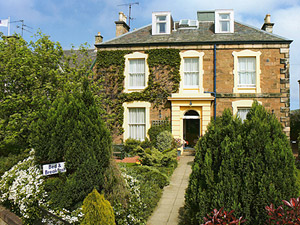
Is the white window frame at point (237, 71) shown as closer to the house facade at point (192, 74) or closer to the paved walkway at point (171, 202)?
the house facade at point (192, 74)

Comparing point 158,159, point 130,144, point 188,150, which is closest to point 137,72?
point 130,144

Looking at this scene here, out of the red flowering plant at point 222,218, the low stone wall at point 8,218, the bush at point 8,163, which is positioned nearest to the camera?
the red flowering plant at point 222,218

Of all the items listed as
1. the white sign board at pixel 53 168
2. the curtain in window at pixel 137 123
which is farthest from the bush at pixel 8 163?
the curtain in window at pixel 137 123

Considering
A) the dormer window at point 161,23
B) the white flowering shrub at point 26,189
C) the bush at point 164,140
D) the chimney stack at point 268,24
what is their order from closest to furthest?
the white flowering shrub at point 26,189 → the bush at point 164,140 → the dormer window at point 161,23 → the chimney stack at point 268,24

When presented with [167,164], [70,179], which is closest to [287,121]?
[167,164]

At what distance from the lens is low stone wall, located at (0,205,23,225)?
6.47 m

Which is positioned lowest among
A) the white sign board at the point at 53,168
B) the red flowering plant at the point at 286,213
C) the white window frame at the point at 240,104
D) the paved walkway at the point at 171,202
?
the paved walkway at the point at 171,202

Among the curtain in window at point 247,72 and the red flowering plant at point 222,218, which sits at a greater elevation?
the curtain in window at point 247,72

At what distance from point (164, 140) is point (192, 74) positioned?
15.3ft

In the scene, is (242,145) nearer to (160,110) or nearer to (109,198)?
(109,198)

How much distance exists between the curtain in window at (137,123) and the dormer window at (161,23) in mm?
5359

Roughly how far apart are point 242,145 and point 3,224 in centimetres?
615

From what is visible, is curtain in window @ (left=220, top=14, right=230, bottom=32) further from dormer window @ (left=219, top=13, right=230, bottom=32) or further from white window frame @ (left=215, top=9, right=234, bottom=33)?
white window frame @ (left=215, top=9, right=234, bottom=33)

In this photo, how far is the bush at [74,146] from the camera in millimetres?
5719
